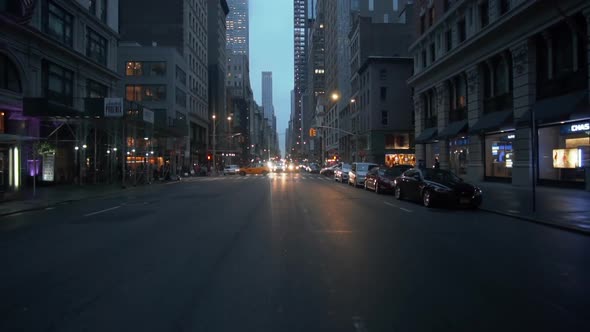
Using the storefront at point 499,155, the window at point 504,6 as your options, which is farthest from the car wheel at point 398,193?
the window at point 504,6

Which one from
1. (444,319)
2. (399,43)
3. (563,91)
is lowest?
(444,319)

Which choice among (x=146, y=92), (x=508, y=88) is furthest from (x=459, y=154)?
(x=146, y=92)

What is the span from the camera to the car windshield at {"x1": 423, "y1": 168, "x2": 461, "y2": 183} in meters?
16.3

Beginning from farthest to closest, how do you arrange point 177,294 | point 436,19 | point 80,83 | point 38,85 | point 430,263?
point 436,19 → point 80,83 → point 38,85 → point 430,263 → point 177,294

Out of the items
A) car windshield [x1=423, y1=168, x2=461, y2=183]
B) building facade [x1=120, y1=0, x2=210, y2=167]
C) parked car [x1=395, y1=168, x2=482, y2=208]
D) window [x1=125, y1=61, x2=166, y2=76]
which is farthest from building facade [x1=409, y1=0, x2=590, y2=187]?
building facade [x1=120, y1=0, x2=210, y2=167]

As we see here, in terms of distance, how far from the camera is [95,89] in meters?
36.8

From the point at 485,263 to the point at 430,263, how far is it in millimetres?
940

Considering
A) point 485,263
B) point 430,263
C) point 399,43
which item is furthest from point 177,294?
point 399,43

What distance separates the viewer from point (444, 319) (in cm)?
467

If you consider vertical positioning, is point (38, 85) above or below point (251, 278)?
above

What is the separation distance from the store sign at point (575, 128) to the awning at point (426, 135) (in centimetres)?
1463

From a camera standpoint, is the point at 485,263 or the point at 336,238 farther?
the point at 336,238

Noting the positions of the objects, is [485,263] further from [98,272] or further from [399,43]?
[399,43]

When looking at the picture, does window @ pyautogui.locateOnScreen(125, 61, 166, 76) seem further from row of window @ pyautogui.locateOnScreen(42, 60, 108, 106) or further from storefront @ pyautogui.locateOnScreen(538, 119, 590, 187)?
storefront @ pyautogui.locateOnScreen(538, 119, 590, 187)
